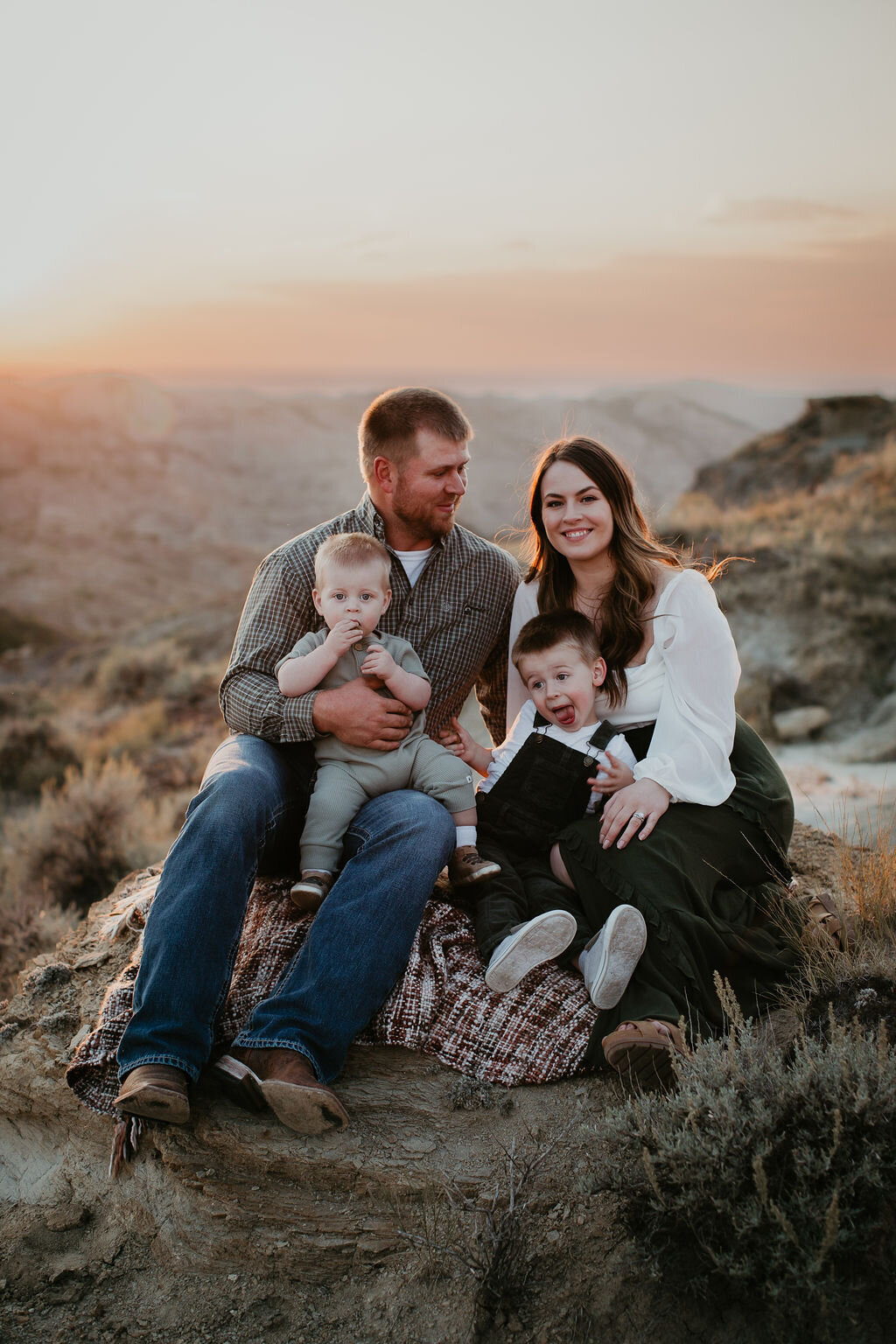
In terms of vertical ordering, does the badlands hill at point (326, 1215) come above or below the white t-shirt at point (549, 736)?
below

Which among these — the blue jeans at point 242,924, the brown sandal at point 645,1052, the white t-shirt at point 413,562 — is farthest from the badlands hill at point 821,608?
the blue jeans at point 242,924

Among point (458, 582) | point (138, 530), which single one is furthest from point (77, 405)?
point (458, 582)

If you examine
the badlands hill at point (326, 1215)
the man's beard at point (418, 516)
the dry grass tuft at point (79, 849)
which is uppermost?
the man's beard at point (418, 516)

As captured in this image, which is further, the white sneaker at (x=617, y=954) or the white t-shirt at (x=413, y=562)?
the white t-shirt at (x=413, y=562)

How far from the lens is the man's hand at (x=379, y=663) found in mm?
3641

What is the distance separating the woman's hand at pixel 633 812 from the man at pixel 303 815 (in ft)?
1.83

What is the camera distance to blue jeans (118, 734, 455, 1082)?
2.82 m

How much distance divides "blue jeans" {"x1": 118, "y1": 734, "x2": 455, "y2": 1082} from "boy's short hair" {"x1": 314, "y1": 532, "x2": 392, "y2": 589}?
33.1 inches

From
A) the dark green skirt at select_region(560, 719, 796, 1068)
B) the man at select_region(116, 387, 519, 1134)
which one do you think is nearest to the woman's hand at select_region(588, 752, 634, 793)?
the dark green skirt at select_region(560, 719, 796, 1068)

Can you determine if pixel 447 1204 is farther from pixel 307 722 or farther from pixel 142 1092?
pixel 307 722

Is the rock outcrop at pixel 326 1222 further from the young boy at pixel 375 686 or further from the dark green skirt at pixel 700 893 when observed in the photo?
the young boy at pixel 375 686

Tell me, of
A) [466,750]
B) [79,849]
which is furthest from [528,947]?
[79,849]

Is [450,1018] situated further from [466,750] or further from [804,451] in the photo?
[804,451]

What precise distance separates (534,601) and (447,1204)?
2397mm
